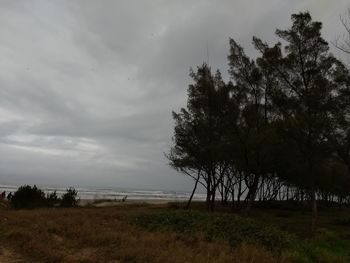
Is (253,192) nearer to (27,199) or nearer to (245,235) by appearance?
(245,235)

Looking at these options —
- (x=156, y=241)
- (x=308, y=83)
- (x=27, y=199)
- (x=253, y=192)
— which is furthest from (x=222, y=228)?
(x=27, y=199)

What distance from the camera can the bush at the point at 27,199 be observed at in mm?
33938

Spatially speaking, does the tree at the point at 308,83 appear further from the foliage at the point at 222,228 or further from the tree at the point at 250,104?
the foliage at the point at 222,228

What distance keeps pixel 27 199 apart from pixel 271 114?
19885 mm

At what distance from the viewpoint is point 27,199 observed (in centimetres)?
3478

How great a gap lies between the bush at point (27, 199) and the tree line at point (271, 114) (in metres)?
12.9

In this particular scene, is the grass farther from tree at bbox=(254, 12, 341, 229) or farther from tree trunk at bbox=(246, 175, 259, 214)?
tree trunk at bbox=(246, 175, 259, 214)

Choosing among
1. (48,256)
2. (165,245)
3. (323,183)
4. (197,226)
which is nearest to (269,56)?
(197,226)

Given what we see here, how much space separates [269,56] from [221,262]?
19594mm

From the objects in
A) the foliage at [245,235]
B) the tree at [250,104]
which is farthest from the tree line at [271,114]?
the foliage at [245,235]

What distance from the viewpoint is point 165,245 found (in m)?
13.1

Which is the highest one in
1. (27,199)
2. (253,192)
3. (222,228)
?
(253,192)

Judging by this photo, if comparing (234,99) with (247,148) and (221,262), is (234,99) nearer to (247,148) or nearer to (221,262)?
(247,148)

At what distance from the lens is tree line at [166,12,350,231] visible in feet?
84.9
